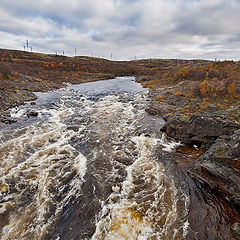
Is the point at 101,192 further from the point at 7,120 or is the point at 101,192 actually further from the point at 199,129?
the point at 7,120

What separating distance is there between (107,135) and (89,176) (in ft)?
16.8

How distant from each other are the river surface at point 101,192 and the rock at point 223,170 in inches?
18.4

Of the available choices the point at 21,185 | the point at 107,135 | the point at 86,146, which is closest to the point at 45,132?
the point at 86,146

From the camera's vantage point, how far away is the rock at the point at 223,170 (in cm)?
594

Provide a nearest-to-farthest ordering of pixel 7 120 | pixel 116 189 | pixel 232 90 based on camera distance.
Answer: pixel 116 189 < pixel 7 120 < pixel 232 90

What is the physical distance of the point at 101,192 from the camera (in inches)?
271

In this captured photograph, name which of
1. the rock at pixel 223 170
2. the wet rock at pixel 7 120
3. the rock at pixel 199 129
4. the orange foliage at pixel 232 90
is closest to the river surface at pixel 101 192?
the rock at pixel 223 170

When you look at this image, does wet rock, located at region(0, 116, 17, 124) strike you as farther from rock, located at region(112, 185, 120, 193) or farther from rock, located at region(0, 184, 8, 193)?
rock, located at region(112, 185, 120, 193)

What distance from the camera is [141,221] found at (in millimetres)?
5508

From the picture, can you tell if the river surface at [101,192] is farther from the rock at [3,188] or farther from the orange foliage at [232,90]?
the orange foliage at [232,90]

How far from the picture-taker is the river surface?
5250 mm

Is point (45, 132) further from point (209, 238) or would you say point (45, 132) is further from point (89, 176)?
point (209, 238)

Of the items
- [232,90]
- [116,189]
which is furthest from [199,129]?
[232,90]

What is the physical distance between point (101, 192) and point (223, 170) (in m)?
5.46
